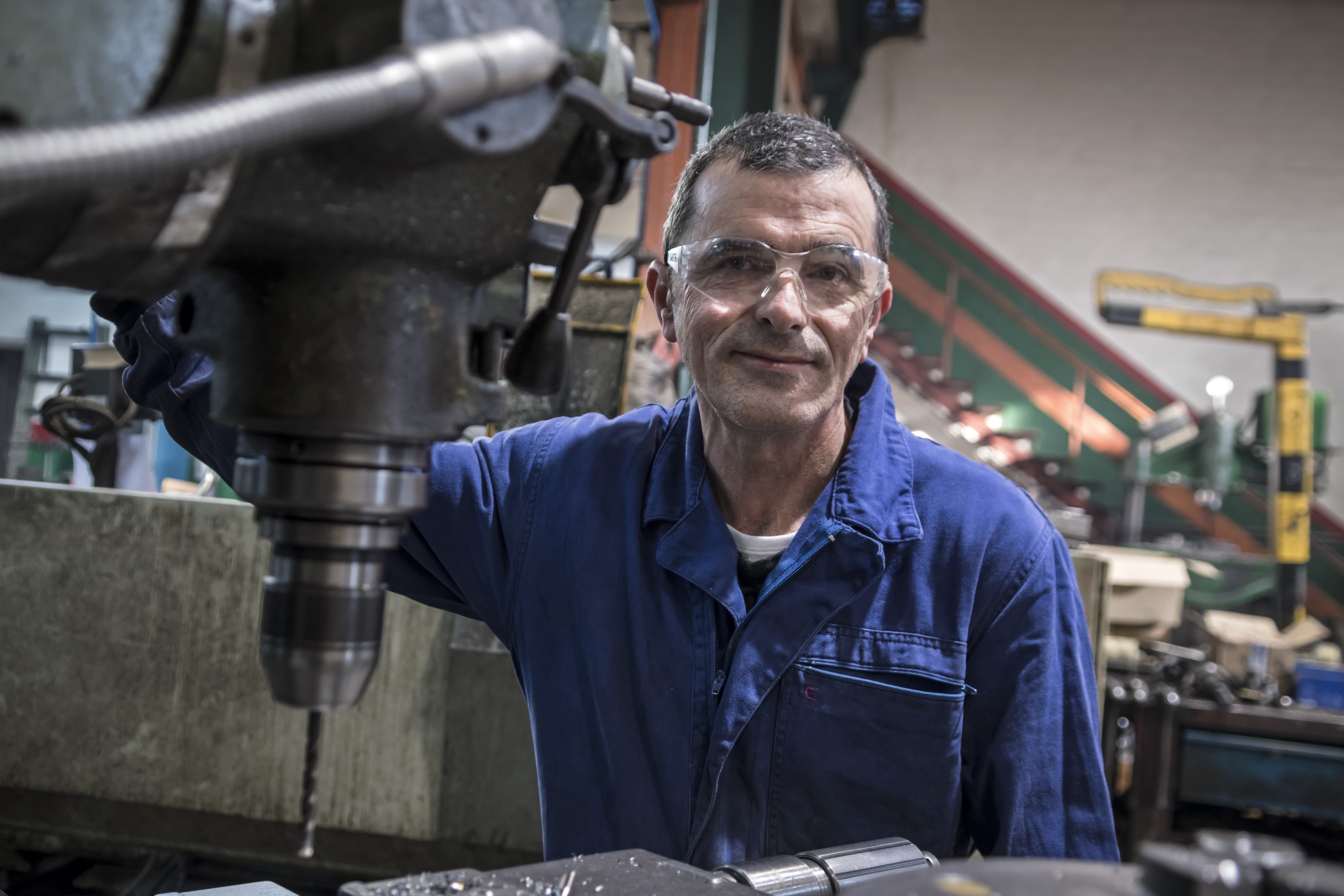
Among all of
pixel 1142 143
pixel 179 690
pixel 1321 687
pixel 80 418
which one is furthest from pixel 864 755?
pixel 1142 143

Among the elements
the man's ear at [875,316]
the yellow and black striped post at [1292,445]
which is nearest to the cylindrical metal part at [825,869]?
the man's ear at [875,316]

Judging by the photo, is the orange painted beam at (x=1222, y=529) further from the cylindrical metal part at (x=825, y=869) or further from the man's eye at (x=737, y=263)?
the cylindrical metal part at (x=825, y=869)

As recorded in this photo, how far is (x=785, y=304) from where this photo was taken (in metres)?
1.09

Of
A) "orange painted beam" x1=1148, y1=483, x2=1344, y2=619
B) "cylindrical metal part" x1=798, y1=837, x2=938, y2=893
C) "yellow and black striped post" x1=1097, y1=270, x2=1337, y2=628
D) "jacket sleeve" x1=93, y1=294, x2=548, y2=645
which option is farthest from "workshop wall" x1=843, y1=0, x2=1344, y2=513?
"cylindrical metal part" x1=798, y1=837, x2=938, y2=893

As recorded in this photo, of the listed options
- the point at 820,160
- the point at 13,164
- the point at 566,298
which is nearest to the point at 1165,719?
the point at 820,160

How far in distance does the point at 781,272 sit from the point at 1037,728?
575 mm

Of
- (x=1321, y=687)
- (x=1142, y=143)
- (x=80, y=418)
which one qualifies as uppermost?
(x=1142, y=143)

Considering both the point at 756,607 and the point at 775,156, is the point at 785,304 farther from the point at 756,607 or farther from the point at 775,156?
the point at 756,607

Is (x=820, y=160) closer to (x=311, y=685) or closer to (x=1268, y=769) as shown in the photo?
(x=311, y=685)

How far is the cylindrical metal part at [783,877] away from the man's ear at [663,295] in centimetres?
78

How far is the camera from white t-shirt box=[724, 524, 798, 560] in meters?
Answer: 1.19

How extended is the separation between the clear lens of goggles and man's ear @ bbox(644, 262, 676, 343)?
134mm

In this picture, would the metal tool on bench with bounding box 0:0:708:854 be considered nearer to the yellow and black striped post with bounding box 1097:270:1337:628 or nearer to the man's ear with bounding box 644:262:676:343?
the man's ear with bounding box 644:262:676:343

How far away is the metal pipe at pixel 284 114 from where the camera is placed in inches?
11.1
